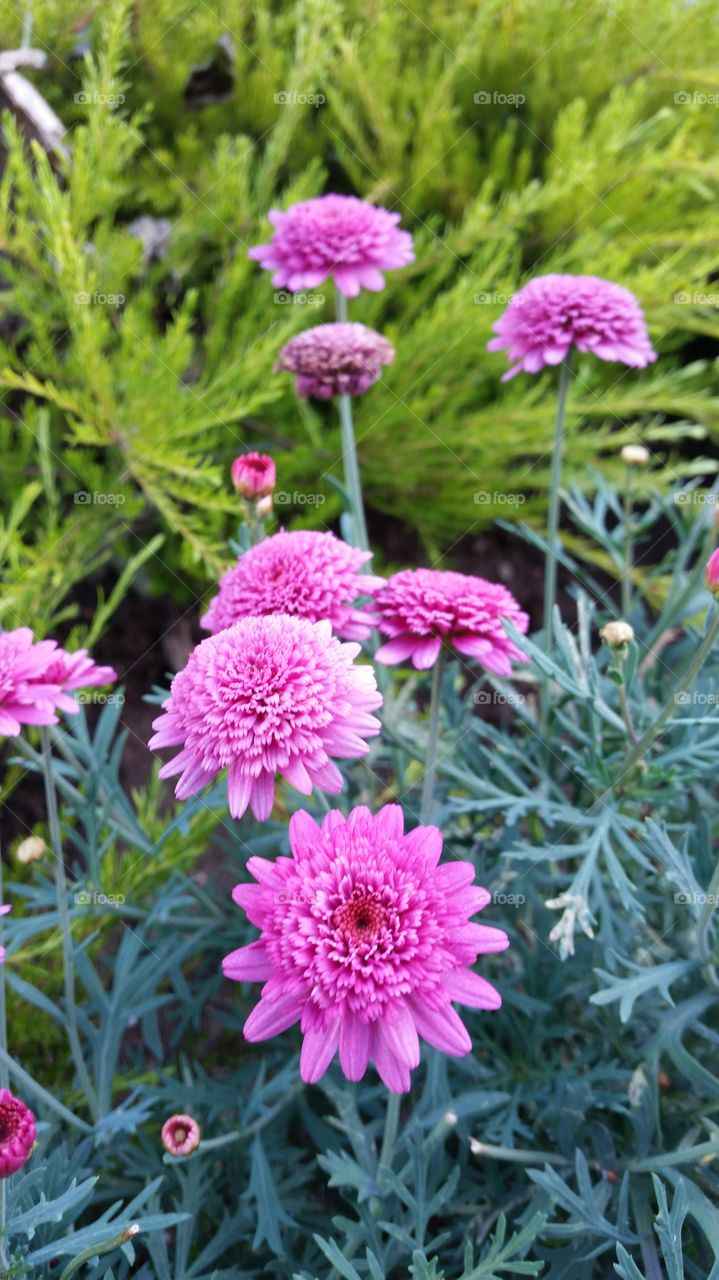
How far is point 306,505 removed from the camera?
2.02 meters

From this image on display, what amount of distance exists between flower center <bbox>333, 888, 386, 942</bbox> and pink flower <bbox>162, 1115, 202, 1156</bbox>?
A: 332 millimetres

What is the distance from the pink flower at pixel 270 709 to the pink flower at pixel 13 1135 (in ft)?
0.86

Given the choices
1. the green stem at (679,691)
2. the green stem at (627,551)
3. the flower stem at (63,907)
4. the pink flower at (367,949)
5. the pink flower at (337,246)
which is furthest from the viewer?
the green stem at (627,551)

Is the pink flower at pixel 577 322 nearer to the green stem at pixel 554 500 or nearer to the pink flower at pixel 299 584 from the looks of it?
the green stem at pixel 554 500

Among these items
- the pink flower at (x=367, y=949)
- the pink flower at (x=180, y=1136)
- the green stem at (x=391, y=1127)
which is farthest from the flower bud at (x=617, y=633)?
the pink flower at (x=180, y=1136)

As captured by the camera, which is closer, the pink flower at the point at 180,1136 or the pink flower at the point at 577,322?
the pink flower at the point at 180,1136

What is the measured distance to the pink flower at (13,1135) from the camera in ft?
2.18

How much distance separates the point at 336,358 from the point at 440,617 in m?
0.44

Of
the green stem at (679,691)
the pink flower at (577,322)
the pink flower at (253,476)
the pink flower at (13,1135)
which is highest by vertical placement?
the pink flower at (577,322)

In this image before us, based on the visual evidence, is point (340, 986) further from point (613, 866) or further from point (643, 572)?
point (643, 572)

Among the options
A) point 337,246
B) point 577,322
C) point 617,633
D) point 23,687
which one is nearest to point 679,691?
point 617,633

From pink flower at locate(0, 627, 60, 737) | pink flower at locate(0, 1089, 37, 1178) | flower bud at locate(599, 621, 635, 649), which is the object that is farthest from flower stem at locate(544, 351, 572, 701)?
pink flower at locate(0, 1089, 37, 1178)

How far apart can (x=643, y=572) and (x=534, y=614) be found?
28 cm

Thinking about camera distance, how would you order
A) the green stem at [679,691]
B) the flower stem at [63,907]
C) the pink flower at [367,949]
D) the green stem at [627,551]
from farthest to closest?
1. the green stem at [627,551]
2. the flower stem at [63,907]
3. the green stem at [679,691]
4. the pink flower at [367,949]
